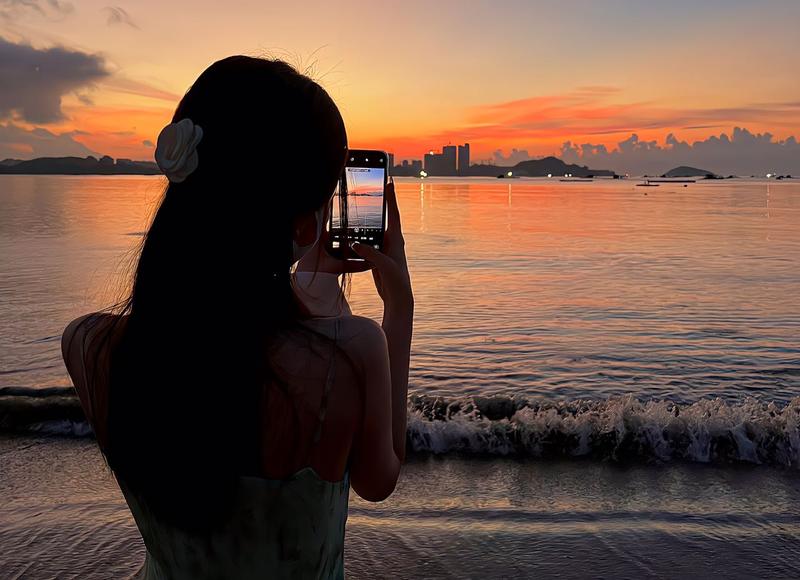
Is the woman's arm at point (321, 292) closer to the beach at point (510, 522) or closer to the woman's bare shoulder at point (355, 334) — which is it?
the woman's bare shoulder at point (355, 334)

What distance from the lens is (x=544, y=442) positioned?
19.6 ft

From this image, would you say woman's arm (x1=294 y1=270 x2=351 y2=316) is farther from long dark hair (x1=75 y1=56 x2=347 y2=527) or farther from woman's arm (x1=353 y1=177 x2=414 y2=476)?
long dark hair (x1=75 y1=56 x2=347 y2=527)

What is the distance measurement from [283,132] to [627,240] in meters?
26.1

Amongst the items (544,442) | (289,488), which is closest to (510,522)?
(544,442)

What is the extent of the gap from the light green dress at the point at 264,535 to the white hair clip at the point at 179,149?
0.55 meters

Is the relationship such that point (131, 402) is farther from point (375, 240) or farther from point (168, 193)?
point (375, 240)

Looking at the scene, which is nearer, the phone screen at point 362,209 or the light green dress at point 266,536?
the light green dress at point 266,536

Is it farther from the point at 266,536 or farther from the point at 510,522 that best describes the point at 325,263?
the point at 510,522

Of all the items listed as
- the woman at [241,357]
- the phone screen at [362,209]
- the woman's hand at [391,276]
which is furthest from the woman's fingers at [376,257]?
the woman at [241,357]

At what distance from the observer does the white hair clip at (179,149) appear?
1.30m

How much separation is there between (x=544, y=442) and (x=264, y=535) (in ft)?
15.7

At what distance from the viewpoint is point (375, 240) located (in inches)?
79.4

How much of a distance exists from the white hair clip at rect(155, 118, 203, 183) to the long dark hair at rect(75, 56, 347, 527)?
0.05ft

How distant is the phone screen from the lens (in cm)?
196
